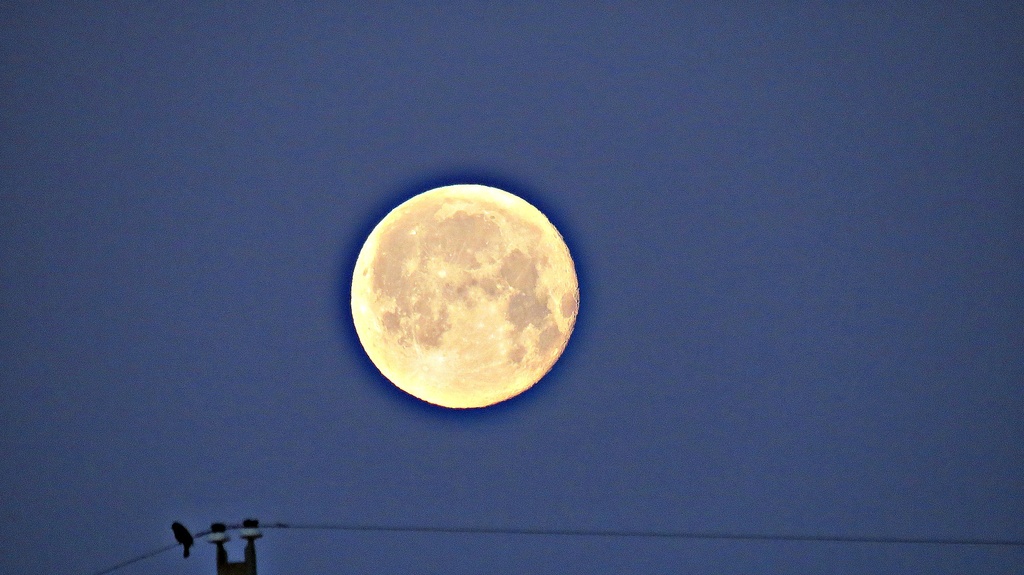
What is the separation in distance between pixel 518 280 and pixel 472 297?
63cm

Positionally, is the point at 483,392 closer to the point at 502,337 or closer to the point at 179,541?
the point at 502,337

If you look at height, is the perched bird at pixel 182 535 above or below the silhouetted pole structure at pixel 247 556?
above

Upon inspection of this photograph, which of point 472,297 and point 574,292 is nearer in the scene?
point 472,297

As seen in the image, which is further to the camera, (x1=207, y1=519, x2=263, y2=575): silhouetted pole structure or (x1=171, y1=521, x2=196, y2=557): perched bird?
(x1=171, y1=521, x2=196, y2=557): perched bird

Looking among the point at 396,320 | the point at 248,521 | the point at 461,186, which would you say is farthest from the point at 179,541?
the point at 461,186

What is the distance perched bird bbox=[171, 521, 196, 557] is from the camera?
9781 millimetres

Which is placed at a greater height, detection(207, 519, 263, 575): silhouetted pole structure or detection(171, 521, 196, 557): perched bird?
detection(171, 521, 196, 557): perched bird

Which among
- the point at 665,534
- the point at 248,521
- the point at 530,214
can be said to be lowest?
the point at 665,534

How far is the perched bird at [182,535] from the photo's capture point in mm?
9781

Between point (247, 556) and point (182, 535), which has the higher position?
point (182, 535)

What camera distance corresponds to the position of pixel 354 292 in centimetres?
1345

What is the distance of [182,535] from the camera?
9836mm

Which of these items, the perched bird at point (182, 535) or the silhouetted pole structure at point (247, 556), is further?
the perched bird at point (182, 535)

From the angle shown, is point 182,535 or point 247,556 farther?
point 182,535
